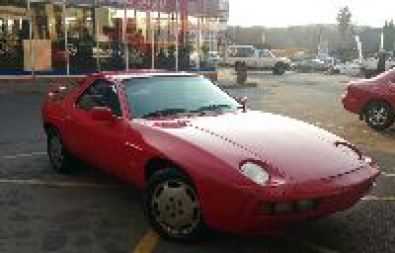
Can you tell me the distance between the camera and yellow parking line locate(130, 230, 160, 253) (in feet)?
18.3

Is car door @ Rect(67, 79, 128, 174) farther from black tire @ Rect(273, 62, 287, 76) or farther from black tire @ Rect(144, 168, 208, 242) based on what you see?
black tire @ Rect(273, 62, 287, 76)

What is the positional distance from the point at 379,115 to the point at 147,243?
8.56m

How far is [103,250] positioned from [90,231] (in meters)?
0.54

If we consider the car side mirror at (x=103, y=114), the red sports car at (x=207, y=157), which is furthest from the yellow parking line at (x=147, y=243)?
the car side mirror at (x=103, y=114)

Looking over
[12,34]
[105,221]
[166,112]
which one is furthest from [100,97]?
[12,34]

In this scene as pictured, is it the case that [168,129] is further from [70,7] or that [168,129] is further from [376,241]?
[70,7]

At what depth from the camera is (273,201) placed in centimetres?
516

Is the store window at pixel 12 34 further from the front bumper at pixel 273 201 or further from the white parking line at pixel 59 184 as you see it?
the front bumper at pixel 273 201

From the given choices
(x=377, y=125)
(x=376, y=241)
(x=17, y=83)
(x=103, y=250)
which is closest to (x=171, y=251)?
(x=103, y=250)

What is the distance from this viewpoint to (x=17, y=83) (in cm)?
2178

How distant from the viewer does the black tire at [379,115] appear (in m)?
13.1

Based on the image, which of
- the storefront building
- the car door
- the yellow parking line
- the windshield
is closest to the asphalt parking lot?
the yellow parking line

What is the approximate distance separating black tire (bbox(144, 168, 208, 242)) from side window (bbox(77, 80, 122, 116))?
1209mm

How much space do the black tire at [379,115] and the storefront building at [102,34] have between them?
1241cm
